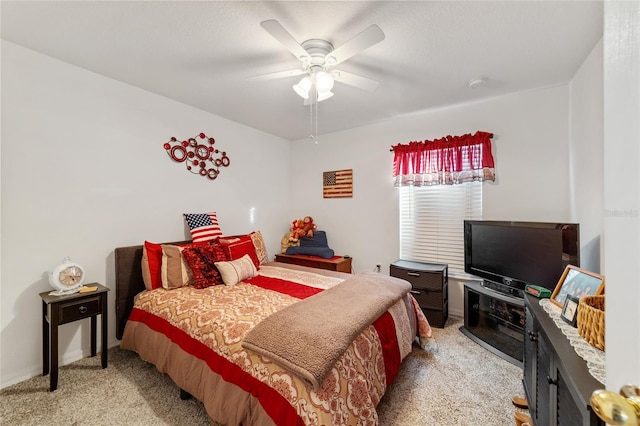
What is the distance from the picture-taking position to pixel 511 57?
6.57 ft

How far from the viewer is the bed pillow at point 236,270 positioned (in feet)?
7.87

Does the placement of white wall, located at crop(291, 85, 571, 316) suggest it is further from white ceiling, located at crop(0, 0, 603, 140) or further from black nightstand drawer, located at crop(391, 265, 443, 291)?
black nightstand drawer, located at crop(391, 265, 443, 291)

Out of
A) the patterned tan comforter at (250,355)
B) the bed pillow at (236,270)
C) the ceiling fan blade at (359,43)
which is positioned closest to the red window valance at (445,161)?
the patterned tan comforter at (250,355)

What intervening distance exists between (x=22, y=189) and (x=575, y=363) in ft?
11.1

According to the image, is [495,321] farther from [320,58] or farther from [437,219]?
[320,58]

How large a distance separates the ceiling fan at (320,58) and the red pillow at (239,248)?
162cm

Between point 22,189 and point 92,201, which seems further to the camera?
point 92,201

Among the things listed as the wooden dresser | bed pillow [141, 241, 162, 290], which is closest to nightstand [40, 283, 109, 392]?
bed pillow [141, 241, 162, 290]

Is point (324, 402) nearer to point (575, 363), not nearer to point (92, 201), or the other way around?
point (575, 363)

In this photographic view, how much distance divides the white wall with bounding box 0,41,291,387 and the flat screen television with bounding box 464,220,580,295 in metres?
3.14

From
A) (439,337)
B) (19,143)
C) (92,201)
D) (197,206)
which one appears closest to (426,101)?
(439,337)

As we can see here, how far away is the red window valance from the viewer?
280 cm

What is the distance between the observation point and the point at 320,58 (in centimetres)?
183

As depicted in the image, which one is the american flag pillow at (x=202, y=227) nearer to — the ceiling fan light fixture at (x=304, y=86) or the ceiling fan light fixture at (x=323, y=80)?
the ceiling fan light fixture at (x=304, y=86)
